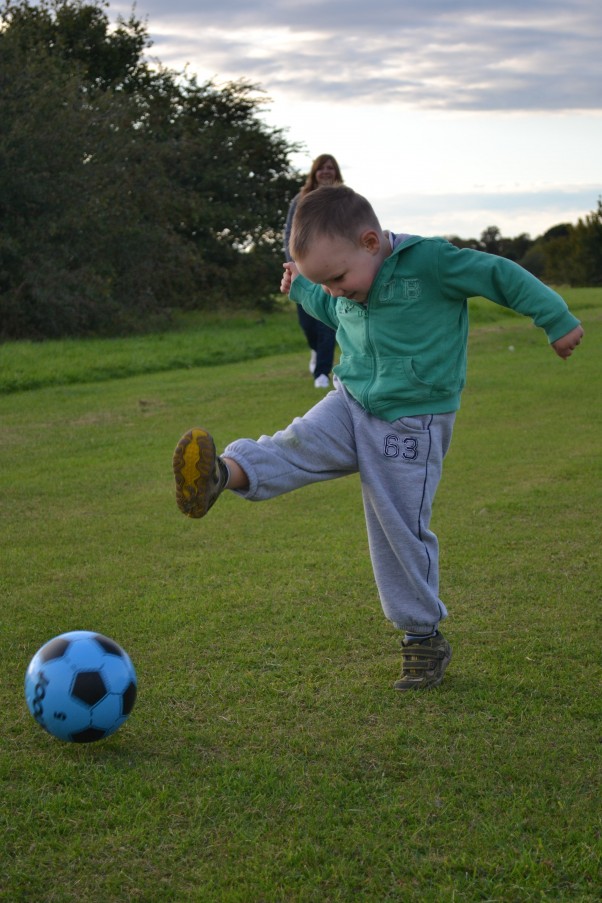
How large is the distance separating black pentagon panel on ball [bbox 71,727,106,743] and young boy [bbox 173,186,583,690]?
77cm

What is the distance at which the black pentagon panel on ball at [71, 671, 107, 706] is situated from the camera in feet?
10.6

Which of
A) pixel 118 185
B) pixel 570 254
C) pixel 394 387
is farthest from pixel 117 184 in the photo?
pixel 570 254

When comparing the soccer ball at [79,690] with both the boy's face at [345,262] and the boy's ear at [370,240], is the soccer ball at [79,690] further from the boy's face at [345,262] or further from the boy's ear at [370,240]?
the boy's ear at [370,240]

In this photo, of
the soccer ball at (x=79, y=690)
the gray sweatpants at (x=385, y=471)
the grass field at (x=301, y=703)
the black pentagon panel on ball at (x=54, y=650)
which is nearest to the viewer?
the grass field at (x=301, y=703)

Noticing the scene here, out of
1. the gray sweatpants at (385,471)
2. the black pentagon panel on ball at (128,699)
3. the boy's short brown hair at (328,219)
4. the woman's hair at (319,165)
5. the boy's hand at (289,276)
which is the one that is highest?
the woman's hair at (319,165)

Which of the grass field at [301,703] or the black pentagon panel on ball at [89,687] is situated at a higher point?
the black pentagon panel on ball at [89,687]

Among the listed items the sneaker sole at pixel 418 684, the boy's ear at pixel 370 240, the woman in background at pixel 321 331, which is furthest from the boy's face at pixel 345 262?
the woman in background at pixel 321 331

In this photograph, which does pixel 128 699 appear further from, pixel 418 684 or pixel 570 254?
pixel 570 254

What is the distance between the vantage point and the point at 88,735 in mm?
3223

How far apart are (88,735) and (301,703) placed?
782 millimetres

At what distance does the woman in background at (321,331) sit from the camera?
32.2 feet

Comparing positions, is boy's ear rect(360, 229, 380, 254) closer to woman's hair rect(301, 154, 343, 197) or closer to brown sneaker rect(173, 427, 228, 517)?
brown sneaker rect(173, 427, 228, 517)

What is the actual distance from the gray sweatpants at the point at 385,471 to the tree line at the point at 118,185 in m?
13.6

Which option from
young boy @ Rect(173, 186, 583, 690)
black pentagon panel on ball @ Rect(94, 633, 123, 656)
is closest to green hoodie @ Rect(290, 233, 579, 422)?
young boy @ Rect(173, 186, 583, 690)
